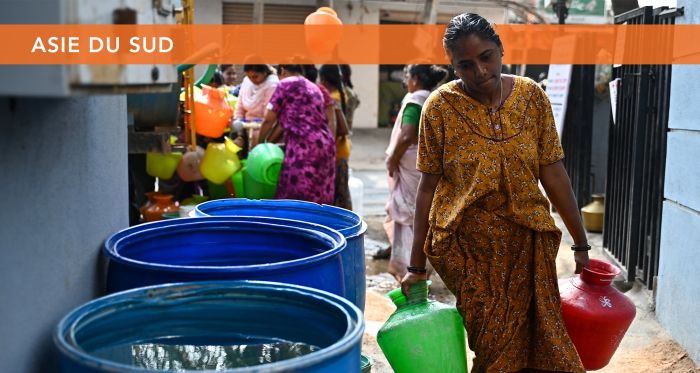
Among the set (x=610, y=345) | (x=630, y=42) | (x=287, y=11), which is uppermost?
(x=287, y=11)

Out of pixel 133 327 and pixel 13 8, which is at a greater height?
pixel 13 8

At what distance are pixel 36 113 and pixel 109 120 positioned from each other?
19.2 inches

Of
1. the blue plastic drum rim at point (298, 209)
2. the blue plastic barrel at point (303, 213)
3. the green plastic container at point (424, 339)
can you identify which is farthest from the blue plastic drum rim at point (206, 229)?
the green plastic container at point (424, 339)

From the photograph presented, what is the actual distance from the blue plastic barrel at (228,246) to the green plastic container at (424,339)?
23.2 inches

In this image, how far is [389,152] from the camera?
4.91 metres

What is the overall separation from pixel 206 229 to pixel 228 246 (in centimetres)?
8

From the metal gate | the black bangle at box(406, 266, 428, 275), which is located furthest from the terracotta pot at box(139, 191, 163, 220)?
the metal gate

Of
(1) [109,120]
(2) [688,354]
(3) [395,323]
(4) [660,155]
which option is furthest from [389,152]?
(1) [109,120]

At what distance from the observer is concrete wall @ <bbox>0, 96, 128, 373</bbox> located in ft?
4.30

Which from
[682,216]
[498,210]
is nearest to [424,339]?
[498,210]

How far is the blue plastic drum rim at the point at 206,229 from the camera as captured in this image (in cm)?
163

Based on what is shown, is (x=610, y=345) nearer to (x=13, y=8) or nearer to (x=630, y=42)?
(x=13, y=8)

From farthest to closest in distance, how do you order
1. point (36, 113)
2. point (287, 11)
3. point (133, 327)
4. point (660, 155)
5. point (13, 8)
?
point (287, 11), point (660, 155), point (133, 327), point (36, 113), point (13, 8)

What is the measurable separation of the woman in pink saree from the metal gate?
52.2 inches
